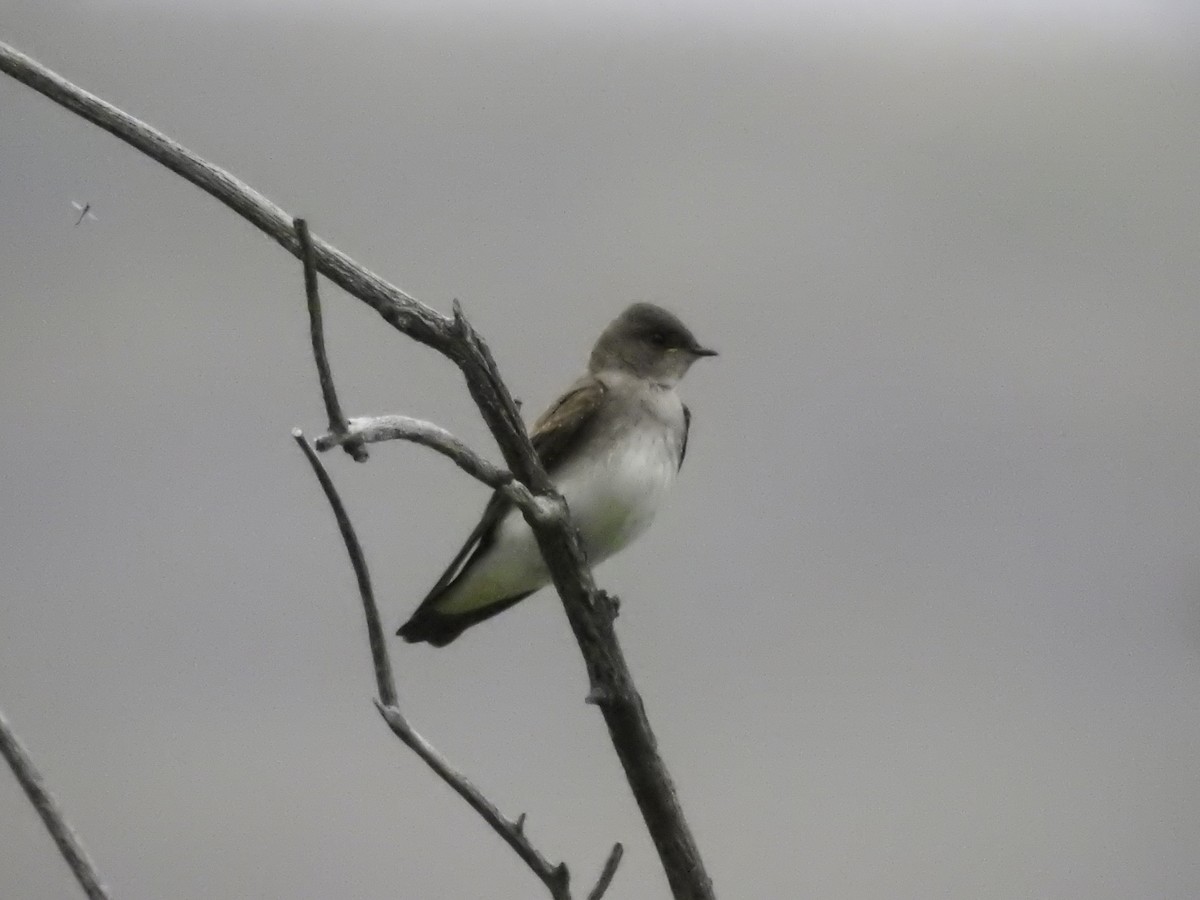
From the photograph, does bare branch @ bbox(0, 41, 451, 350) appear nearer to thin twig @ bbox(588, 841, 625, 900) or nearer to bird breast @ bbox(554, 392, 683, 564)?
thin twig @ bbox(588, 841, 625, 900)

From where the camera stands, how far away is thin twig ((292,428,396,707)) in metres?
0.87

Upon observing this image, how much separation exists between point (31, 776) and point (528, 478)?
0.41 metres

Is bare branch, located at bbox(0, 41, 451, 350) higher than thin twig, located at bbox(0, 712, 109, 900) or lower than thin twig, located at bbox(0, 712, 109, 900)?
higher

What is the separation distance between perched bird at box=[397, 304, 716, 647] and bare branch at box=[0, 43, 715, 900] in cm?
89

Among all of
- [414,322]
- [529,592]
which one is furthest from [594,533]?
[414,322]

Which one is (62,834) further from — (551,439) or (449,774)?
(551,439)

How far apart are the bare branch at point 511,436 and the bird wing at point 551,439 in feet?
2.96

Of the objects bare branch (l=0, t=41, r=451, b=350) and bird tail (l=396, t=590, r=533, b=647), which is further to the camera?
bird tail (l=396, t=590, r=533, b=647)

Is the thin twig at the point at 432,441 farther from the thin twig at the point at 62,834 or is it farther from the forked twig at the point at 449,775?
the thin twig at the point at 62,834

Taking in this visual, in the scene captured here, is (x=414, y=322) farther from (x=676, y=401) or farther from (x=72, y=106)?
(x=676, y=401)

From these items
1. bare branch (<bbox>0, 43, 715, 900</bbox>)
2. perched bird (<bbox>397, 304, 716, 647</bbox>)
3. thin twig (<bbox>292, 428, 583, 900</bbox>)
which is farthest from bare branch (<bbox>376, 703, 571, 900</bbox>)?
perched bird (<bbox>397, 304, 716, 647</bbox>)

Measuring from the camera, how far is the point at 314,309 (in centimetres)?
86

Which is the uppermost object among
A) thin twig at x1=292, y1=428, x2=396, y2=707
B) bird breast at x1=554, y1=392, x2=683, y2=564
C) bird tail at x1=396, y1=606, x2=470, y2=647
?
bird breast at x1=554, y1=392, x2=683, y2=564

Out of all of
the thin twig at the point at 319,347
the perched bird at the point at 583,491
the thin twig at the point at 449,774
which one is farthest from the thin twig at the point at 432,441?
the perched bird at the point at 583,491
